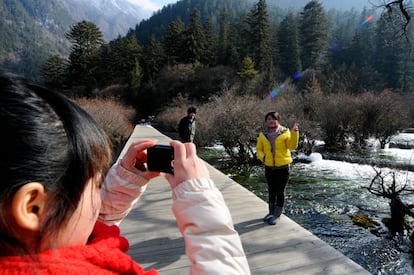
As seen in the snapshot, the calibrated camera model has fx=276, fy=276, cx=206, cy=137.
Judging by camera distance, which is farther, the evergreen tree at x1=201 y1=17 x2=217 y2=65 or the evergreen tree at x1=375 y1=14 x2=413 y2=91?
the evergreen tree at x1=201 y1=17 x2=217 y2=65

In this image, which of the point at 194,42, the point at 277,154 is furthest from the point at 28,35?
the point at 277,154

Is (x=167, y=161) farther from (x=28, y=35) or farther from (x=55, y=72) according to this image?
(x=28, y=35)

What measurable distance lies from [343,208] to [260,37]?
37.3m

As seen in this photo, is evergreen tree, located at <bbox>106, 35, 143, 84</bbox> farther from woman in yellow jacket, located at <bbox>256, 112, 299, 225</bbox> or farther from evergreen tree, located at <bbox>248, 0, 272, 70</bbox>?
woman in yellow jacket, located at <bbox>256, 112, 299, 225</bbox>

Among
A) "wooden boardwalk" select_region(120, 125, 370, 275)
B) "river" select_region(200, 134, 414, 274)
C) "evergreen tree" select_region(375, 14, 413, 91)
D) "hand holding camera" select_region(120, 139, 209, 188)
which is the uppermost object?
"evergreen tree" select_region(375, 14, 413, 91)

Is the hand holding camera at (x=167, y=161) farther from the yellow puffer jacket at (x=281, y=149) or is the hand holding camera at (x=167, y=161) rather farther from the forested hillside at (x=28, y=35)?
the forested hillside at (x=28, y=35)

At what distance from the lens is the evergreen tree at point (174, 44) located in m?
42.6

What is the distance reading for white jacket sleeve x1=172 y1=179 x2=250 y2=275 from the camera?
2.48 feet

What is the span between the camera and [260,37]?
3938 centimetres

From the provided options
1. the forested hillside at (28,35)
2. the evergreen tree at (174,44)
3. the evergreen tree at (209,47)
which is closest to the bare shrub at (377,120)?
the evergreen tree at (209,47)

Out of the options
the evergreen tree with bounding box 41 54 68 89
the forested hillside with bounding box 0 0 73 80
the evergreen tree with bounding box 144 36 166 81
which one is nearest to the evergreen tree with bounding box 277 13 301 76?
the evergreen tree with bounding box 144 36 166 81

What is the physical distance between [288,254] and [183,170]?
2.32 meters

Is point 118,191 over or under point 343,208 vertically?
over

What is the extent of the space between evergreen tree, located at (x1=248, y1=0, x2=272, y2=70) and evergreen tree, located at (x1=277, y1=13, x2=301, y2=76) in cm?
344
